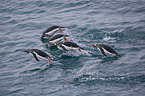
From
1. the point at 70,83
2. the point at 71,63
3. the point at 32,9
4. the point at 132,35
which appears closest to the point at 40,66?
the point at 71,63

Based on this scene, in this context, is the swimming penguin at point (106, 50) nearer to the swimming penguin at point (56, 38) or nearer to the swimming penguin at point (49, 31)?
the swimming penguin at point (56, 38)

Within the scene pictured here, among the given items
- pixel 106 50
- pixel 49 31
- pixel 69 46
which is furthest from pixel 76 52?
pixel 49 31

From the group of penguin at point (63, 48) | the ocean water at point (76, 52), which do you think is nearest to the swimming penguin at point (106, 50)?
the group of penguin at point (63, 48)

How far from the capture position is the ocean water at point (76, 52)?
7328 mm

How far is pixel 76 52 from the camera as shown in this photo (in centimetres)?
964

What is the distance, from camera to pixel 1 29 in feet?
41.7

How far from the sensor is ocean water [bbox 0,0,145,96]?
733 cm

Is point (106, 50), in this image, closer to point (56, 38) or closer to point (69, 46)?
point (69, 46)

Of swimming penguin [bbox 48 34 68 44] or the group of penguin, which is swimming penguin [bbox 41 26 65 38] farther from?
swimming penguin [bbox 48 34 68 44]

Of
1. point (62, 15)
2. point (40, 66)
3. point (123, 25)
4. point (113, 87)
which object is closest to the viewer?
point (113, 87)

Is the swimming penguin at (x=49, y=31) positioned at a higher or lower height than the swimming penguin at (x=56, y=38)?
higher

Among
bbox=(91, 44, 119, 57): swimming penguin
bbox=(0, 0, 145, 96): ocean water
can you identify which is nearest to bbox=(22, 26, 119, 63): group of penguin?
bbox=(91, 44, 119, 57): swimming penguin

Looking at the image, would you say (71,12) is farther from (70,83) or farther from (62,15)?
(70,83)

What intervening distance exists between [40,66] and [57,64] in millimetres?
682
